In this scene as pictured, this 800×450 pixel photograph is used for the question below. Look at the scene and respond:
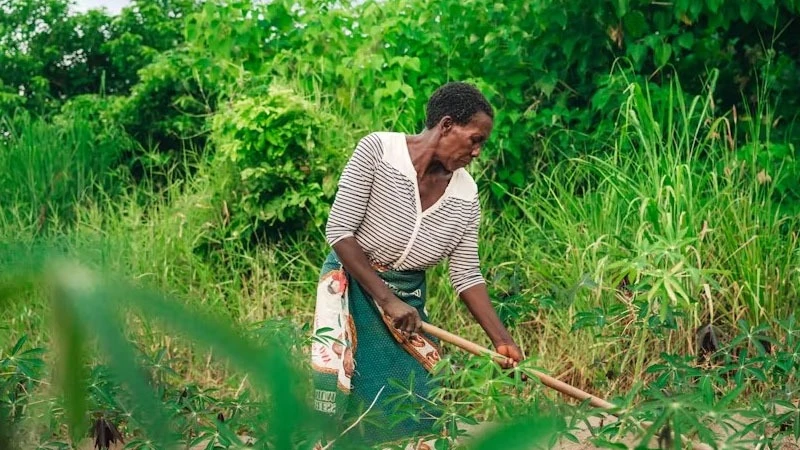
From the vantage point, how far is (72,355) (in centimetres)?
36

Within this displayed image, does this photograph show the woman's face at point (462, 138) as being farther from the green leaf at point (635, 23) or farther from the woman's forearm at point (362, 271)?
the green leaf at point (635, 23)

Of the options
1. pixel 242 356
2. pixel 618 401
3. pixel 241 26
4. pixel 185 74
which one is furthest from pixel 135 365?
pixel 185 74

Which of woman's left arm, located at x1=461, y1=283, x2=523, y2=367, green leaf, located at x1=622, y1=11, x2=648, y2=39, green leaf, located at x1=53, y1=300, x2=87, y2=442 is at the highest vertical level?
green leaf, located at x1=53, y1=300, x2=87, y2=442

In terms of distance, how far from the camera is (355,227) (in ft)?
11.3

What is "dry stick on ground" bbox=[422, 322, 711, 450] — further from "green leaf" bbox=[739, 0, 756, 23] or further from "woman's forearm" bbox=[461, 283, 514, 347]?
"green leaf" bbox=[739, 0, 756, 23]

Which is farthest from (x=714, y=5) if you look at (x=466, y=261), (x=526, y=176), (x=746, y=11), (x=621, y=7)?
(x=466, y=261)

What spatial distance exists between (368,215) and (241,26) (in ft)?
10.8

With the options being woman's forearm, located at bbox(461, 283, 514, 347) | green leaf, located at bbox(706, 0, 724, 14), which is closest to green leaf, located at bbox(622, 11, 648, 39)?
green leaf, located at bbox(706, 0, 724, 14)

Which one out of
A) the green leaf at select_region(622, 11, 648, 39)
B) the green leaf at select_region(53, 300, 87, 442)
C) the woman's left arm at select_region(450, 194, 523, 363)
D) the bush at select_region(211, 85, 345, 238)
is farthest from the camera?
the bush at select_region(211, 85, 345, 238)

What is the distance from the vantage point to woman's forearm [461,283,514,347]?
353 cm

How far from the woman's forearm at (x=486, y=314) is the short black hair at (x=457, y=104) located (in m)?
0.62

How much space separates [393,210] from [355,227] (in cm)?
13

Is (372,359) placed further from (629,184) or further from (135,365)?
(135,365)

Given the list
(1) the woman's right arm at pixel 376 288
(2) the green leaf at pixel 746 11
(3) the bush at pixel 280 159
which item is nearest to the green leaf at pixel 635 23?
(2) the green leaf at pixel 746 11
